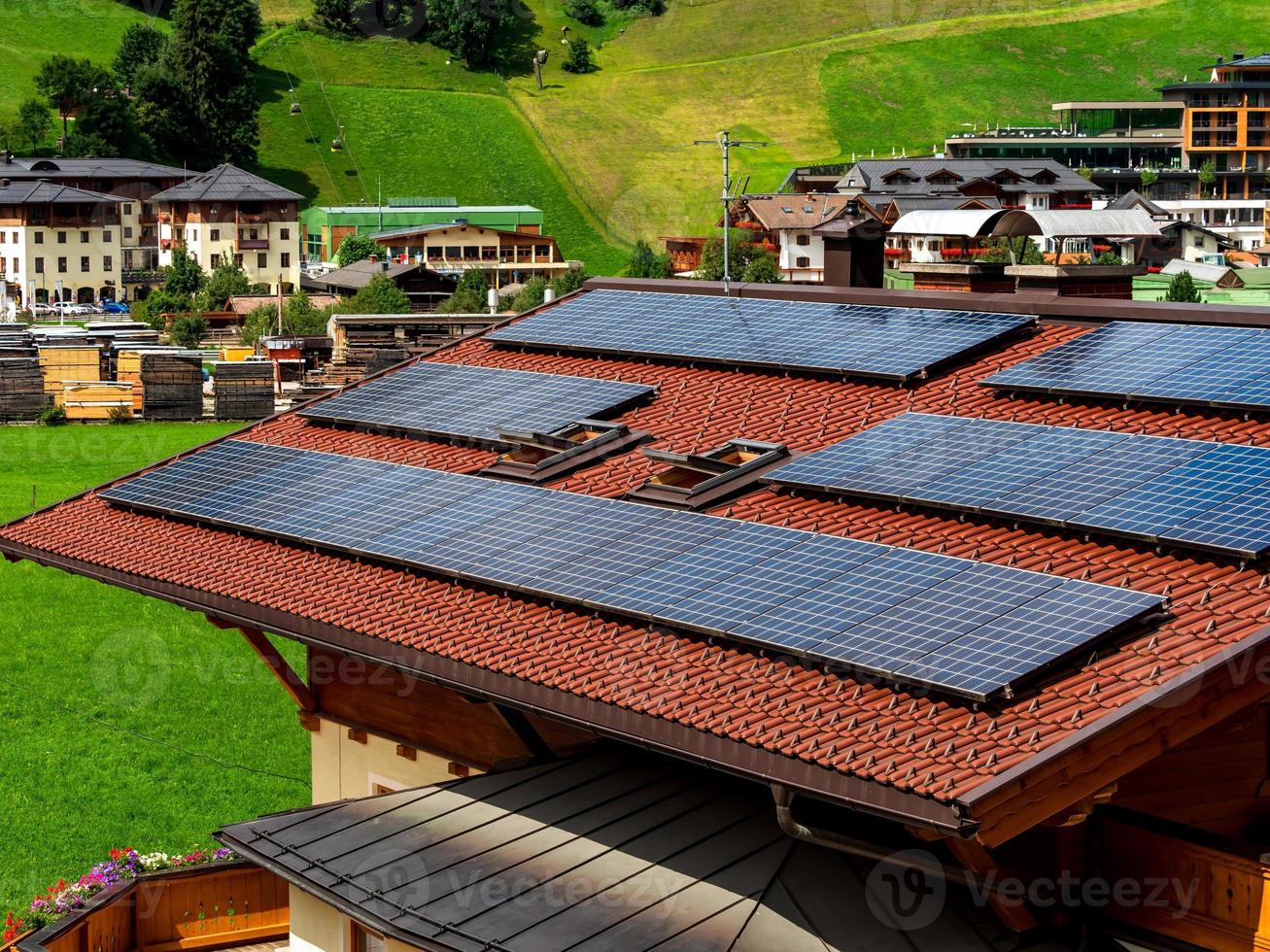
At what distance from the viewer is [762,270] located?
119 meters

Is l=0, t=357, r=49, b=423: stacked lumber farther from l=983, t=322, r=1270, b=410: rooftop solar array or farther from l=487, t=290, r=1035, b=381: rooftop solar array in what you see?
l=983, t=322, r=1270, b=410: rooftop solar array

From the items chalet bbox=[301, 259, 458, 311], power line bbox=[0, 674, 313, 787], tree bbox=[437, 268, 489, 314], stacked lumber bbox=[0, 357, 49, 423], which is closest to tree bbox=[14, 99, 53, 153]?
chalet bbox=[301, 259, 458, 311]

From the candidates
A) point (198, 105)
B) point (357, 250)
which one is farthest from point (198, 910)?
point (198, 105)

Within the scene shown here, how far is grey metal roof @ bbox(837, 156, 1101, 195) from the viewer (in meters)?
149

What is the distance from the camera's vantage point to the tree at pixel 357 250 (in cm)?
14900

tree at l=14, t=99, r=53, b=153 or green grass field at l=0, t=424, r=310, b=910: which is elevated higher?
tree at l=14, t=99, r=53, b=153

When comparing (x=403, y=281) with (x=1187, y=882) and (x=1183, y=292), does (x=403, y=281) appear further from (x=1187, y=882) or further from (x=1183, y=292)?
(x=1187, y=882)

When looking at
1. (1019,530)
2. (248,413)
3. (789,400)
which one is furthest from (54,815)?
(248,413)

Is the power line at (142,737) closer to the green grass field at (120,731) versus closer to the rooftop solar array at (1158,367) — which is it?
the green grass field at (120,731)

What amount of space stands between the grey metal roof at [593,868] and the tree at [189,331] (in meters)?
97.5

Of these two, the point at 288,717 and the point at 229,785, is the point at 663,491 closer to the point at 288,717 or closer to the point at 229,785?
the point at 229,785

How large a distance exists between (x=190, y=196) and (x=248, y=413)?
7853 cm

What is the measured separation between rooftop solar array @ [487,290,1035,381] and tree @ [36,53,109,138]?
163513 millimetres

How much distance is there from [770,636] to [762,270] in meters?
105
